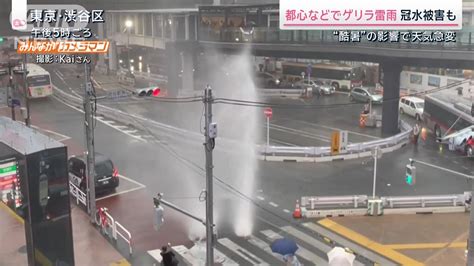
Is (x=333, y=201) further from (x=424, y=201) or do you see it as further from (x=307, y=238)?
(x=424, y=201)

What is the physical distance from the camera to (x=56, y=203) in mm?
14828

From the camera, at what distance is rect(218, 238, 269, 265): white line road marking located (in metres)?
16.7

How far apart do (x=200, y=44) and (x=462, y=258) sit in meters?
30.3

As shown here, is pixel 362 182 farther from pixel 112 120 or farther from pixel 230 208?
pixel 112 120

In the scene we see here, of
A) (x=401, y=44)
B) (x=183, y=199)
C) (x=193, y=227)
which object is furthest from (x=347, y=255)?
(x=401, y=44)

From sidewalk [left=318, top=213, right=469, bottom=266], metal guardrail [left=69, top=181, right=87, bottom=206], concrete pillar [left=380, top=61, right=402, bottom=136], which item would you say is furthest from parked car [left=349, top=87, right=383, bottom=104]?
metal guardrail [left=69, top=181, right=87, bottom=206]

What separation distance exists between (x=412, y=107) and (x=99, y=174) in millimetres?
25773

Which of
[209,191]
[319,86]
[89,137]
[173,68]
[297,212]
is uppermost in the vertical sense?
[173,68]

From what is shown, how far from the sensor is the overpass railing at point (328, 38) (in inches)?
1040

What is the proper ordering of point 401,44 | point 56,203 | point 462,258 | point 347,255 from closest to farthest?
point 347,255 → point 56,203 → point 462,258 → point 401,44

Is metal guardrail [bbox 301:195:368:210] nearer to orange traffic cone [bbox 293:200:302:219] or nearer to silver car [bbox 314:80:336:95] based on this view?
orange traffic cone [bbox 293:200:302:219]

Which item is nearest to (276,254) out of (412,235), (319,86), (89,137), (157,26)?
(412,235)

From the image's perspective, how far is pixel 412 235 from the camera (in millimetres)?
18656

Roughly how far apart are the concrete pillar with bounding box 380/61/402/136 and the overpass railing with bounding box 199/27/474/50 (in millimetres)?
2660
